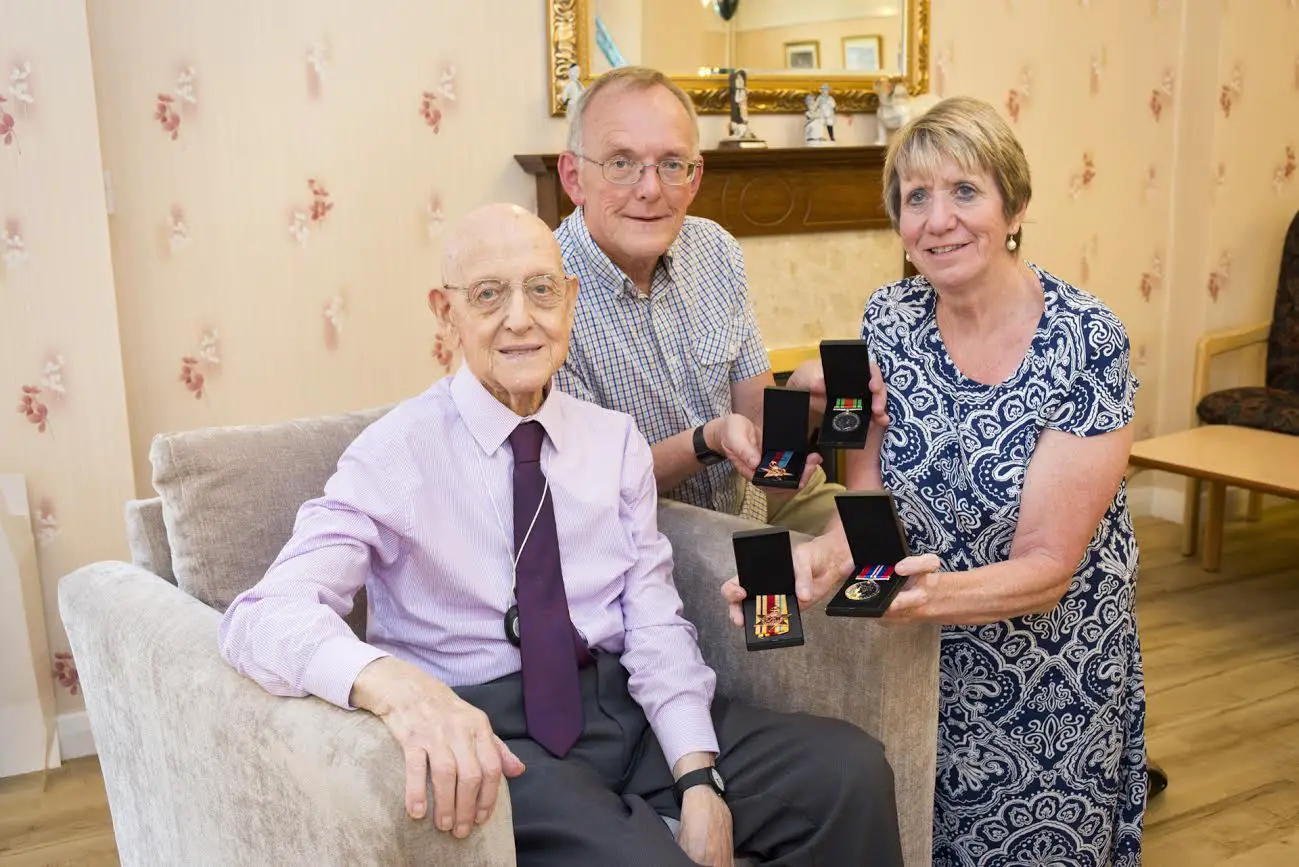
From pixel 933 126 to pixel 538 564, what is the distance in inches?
32.5

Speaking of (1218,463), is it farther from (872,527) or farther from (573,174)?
(872,527)

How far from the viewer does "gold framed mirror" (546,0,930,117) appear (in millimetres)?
3498

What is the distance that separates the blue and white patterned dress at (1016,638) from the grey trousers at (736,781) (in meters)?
0.31

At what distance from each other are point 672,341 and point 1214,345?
Answer: 2995 millimetres

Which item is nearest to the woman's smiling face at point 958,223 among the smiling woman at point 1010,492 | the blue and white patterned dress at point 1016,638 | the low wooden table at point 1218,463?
the smiling woman at point 1010,492

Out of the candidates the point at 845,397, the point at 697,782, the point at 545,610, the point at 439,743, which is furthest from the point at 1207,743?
the point at 439,743

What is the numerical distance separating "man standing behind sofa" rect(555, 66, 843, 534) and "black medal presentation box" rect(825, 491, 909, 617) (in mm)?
458

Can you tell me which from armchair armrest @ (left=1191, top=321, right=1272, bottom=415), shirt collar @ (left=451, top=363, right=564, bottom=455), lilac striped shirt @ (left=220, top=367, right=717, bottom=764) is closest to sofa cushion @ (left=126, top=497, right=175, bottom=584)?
lilac striped shirt @ (left=220, top=367, right=717, bottom=764)

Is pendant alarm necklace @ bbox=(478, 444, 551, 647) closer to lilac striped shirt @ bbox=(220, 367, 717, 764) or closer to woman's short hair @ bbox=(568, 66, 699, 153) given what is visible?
lilac striped shirt @ bbox=(220, 367, 717, 764)

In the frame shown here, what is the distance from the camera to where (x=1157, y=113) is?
4.68 m

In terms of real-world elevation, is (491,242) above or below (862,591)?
above

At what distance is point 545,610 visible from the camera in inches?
66.1

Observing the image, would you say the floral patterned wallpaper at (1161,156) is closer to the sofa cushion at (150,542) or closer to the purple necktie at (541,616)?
the purple necktie at (541,616)

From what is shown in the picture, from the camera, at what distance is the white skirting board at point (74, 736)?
2920mm
